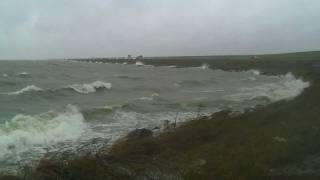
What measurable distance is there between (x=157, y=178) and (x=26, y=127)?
9537 mm

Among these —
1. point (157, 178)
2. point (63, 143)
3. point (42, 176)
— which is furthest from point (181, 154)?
point (63, 143)

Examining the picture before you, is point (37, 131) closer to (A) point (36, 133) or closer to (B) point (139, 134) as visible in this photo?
(A) point (36, 133)

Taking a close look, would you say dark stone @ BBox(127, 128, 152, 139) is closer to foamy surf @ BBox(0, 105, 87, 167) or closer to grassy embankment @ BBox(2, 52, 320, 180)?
grassy embankment @ BBox(2, 52, 320, 180)

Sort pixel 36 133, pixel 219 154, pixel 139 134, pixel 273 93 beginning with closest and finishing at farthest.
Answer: pixel 219 154
pixel 139 134
pixel 36 133
pixel 273 93

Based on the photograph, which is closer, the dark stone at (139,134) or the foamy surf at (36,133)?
the foamy surf at (36,133)

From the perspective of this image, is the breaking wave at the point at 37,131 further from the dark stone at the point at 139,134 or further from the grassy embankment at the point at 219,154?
the grassy embankment at the point at 219,154

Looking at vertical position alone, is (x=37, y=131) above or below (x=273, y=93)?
above

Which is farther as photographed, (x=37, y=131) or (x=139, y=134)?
(x=37, y=131)

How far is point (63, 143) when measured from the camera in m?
14.8

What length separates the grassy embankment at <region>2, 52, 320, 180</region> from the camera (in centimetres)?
822

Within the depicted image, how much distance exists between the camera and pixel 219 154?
34.0 ft

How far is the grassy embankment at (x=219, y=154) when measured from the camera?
27.0 ft

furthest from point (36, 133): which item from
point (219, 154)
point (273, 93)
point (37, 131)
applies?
point (273, 93)

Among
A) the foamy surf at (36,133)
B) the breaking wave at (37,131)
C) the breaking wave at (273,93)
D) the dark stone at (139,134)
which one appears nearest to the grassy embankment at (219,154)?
the dark stone at (139,134)
